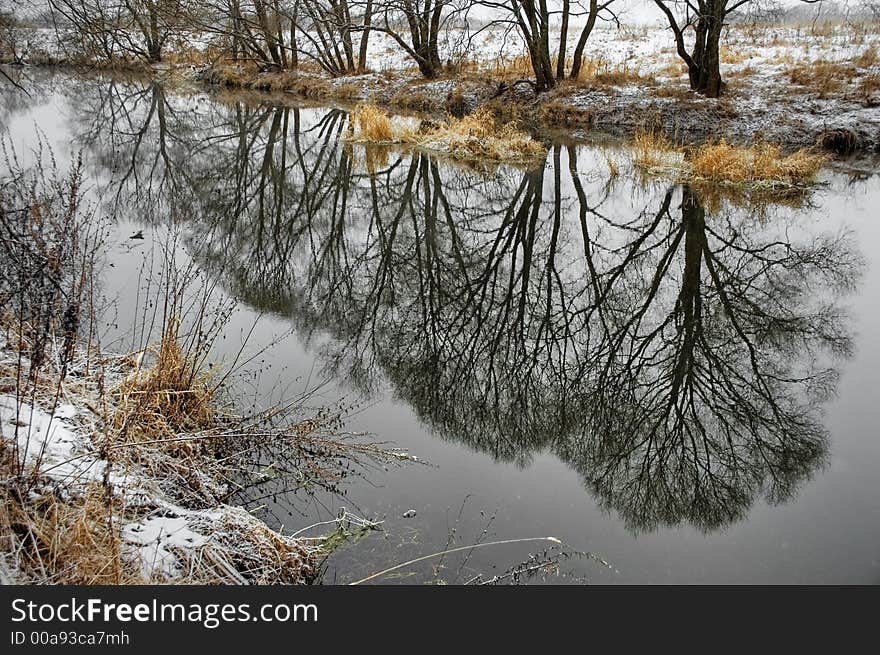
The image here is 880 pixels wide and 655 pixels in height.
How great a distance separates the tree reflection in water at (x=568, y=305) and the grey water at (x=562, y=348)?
31 mm

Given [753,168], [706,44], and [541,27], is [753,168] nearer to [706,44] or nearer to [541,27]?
[706,44]

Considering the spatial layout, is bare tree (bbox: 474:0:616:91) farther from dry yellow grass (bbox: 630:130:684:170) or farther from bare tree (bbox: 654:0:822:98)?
dry yellow grass (bbox: 630:130:684:170)

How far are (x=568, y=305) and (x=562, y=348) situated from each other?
1086 millimetres

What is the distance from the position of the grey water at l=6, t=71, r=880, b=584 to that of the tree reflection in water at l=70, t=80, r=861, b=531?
0.03 metres

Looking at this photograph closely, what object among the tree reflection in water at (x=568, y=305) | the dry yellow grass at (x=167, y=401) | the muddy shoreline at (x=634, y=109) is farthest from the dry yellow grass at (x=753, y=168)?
the dry yellow grass at (x=167, y=401)

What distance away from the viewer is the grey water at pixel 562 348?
3.97 m

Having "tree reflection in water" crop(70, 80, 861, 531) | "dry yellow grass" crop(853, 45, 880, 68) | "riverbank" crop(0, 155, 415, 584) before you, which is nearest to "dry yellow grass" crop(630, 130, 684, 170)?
"tree reflection in water" crop(70, 80, 861, 531)

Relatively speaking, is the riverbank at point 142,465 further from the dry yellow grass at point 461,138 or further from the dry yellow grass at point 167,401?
the dry yellow grass at point 461,138

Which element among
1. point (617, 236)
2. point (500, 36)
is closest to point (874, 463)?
point (617, 236)

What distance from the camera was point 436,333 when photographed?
6617 mm

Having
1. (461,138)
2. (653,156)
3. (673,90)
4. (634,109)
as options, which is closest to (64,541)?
(653,156)

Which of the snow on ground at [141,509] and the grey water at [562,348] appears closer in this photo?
the snow on ground at [141,509]

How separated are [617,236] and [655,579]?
6.83m

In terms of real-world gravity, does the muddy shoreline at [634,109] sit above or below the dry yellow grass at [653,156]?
above
